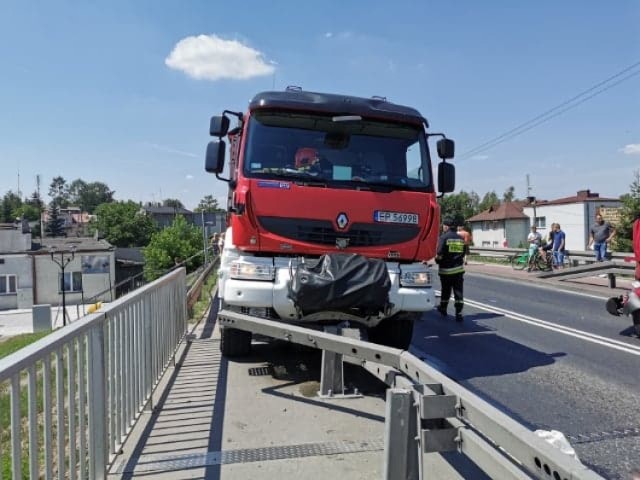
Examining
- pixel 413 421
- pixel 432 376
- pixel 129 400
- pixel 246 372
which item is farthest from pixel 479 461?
pixel 246 372

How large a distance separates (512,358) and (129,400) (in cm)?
478

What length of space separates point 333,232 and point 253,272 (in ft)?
3.04

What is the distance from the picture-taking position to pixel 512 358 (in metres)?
6.52

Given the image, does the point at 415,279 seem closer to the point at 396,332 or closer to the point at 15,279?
the point at 396,332

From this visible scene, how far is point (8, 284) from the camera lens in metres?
52.8

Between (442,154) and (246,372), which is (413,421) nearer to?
(246,372)

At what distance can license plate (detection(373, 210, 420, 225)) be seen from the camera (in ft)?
17.6

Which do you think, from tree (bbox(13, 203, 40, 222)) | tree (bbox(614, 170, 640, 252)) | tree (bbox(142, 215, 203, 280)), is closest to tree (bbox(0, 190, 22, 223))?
tree (bbox(13, 203, 40, 222))

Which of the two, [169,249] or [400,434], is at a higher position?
[400,434]

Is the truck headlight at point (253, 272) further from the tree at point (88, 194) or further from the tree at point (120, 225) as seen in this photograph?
the tree at point (88, 194)

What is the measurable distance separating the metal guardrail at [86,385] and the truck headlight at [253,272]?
820mm

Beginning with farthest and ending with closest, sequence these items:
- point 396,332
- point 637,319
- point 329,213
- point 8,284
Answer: point 8,284
point 637,319
point 396,332
point 329,213

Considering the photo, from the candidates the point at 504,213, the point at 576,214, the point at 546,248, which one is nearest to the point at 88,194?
the point at 504,213

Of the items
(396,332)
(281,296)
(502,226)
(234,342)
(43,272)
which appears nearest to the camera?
(281,296)
